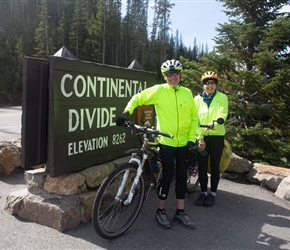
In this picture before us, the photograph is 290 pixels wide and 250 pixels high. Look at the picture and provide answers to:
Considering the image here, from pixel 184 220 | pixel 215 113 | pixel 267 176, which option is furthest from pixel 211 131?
pixel 267 176

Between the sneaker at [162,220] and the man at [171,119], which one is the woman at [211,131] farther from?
the sneaker at [162,220]

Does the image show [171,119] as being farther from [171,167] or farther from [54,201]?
[54,201]

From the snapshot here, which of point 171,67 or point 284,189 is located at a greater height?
point 171,67

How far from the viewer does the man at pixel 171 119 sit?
3.39 meters

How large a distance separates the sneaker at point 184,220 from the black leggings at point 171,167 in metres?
0.23

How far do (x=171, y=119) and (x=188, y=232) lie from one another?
135 centimetres

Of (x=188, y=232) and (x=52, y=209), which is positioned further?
(x=188, y=232)

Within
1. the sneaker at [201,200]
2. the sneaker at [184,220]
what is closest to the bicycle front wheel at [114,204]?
the sneaker at [184,220]

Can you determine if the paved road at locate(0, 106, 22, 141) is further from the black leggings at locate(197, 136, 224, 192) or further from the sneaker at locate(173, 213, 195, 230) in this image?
the sneaker at locate(173, 213, 195, 230)

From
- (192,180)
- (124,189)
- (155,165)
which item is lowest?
(192,180)

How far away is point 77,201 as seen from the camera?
11.0 ft

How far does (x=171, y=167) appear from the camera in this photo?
3467mm

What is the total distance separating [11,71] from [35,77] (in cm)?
2937

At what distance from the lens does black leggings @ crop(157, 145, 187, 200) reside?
11.2ft
